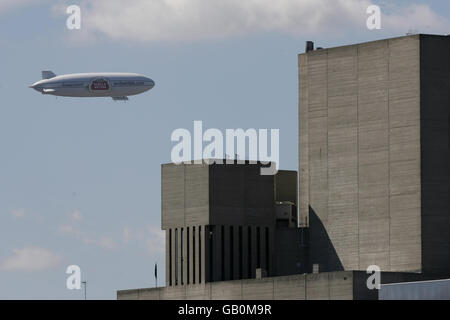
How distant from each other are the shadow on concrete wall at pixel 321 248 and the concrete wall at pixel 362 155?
4.6 inches

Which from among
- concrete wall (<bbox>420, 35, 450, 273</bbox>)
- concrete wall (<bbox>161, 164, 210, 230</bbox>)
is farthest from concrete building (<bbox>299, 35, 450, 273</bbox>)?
concrete wall (<bbox>161, 164, 210, 230</bbox>)

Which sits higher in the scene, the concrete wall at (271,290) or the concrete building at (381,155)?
the concrete building at (381,155)

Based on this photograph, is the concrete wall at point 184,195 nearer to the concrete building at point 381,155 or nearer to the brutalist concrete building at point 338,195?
the brutalist concrete building at point 338,195

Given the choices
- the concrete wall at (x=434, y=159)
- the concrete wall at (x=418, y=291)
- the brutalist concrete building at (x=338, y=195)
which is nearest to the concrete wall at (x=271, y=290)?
the brutalist concrete building at (x=338, y=195)

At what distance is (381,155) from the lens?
178 meters

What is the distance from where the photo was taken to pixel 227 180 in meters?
183

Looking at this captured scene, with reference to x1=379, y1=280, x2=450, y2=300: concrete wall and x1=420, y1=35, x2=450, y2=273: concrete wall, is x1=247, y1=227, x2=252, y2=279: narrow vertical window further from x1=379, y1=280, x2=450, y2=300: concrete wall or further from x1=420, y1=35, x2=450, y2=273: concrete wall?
x1=379, y1=280, x2=450, y2=300: concrete wall

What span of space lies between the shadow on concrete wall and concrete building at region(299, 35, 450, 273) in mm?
118

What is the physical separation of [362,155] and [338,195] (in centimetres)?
595

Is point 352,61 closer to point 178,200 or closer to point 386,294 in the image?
point 178,200

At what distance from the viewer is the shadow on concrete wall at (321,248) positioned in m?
183

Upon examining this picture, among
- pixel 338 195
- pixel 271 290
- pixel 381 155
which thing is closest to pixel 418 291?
pixel 271 290
